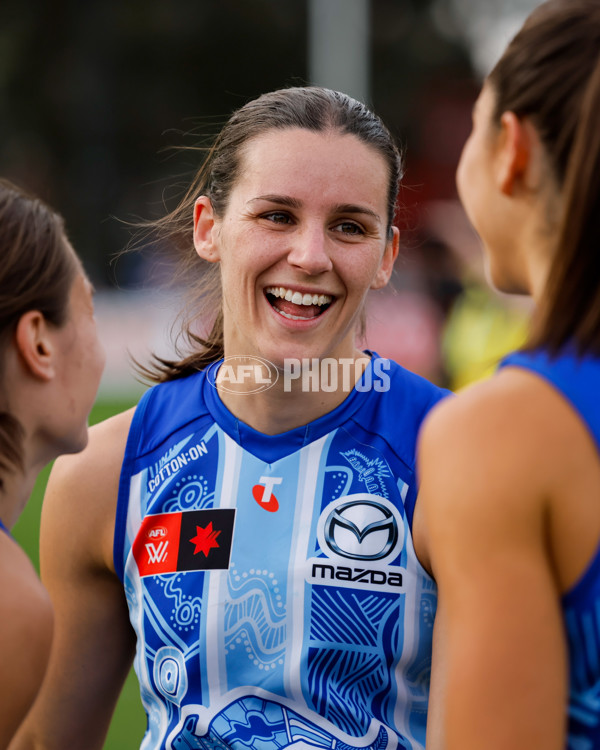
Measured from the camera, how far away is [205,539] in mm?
2301

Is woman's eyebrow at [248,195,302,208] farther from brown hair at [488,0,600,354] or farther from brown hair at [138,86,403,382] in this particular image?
brown hair at [488,0,600,354]

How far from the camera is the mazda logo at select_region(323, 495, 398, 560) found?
221cm

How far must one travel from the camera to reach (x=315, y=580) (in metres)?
2.20

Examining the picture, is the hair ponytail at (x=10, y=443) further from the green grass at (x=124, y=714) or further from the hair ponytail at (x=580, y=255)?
the green grass at (x=124, y=714)

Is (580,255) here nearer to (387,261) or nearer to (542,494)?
(542,494)

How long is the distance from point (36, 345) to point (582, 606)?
1.12 meters

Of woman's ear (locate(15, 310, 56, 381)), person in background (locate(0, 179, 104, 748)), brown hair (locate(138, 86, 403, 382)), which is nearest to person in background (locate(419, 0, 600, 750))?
person in background (locate(0, 179, 104, 748))

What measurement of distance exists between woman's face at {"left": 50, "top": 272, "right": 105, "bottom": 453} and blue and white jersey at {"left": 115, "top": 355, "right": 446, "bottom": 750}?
0.37 m

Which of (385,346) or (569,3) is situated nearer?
(569,3)

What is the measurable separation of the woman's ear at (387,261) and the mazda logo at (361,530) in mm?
601

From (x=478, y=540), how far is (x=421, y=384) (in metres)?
1.18

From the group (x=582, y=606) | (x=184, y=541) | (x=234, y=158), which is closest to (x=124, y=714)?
(x=184, y=541)

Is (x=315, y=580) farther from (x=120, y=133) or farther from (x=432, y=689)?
(x=120, y=133)

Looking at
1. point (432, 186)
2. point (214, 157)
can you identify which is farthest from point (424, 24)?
point (214, 157)
